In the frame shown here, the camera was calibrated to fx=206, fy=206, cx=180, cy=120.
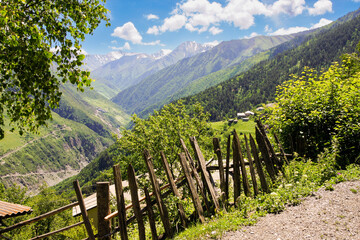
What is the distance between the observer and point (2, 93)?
4973 millimetres

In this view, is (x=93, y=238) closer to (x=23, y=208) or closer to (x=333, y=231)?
(x=23, y=208)

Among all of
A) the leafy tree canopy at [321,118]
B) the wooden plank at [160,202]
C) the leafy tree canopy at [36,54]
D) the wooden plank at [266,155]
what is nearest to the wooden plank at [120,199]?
the wooden plank at [160,202]

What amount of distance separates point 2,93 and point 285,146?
1029cm

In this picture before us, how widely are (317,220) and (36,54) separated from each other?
6.88 m

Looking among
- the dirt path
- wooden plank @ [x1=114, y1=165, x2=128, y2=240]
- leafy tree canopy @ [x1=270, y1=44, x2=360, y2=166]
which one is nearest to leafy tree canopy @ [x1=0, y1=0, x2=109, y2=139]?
wooden plank @ [x1=114, y1=165, x2=128, y2=240]

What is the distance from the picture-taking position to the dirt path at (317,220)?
386 cm

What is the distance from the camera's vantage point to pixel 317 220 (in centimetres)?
426

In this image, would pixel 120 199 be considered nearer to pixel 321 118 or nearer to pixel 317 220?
pixel 317 220

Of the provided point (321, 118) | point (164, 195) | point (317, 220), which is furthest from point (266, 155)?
point (164, 195)

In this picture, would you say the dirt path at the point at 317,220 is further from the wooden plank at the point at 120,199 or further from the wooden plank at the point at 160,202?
the wooden plank at the point at 120,199

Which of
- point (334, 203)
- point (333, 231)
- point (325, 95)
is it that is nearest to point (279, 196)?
point (334, 203)

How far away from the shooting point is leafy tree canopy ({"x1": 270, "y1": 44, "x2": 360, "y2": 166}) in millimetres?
7273

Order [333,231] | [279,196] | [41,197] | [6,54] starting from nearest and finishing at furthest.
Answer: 1. [333,231]
2. [6,54]
3. [279,196]
4. [41,197]

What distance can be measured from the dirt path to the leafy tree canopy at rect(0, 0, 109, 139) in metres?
4.97
